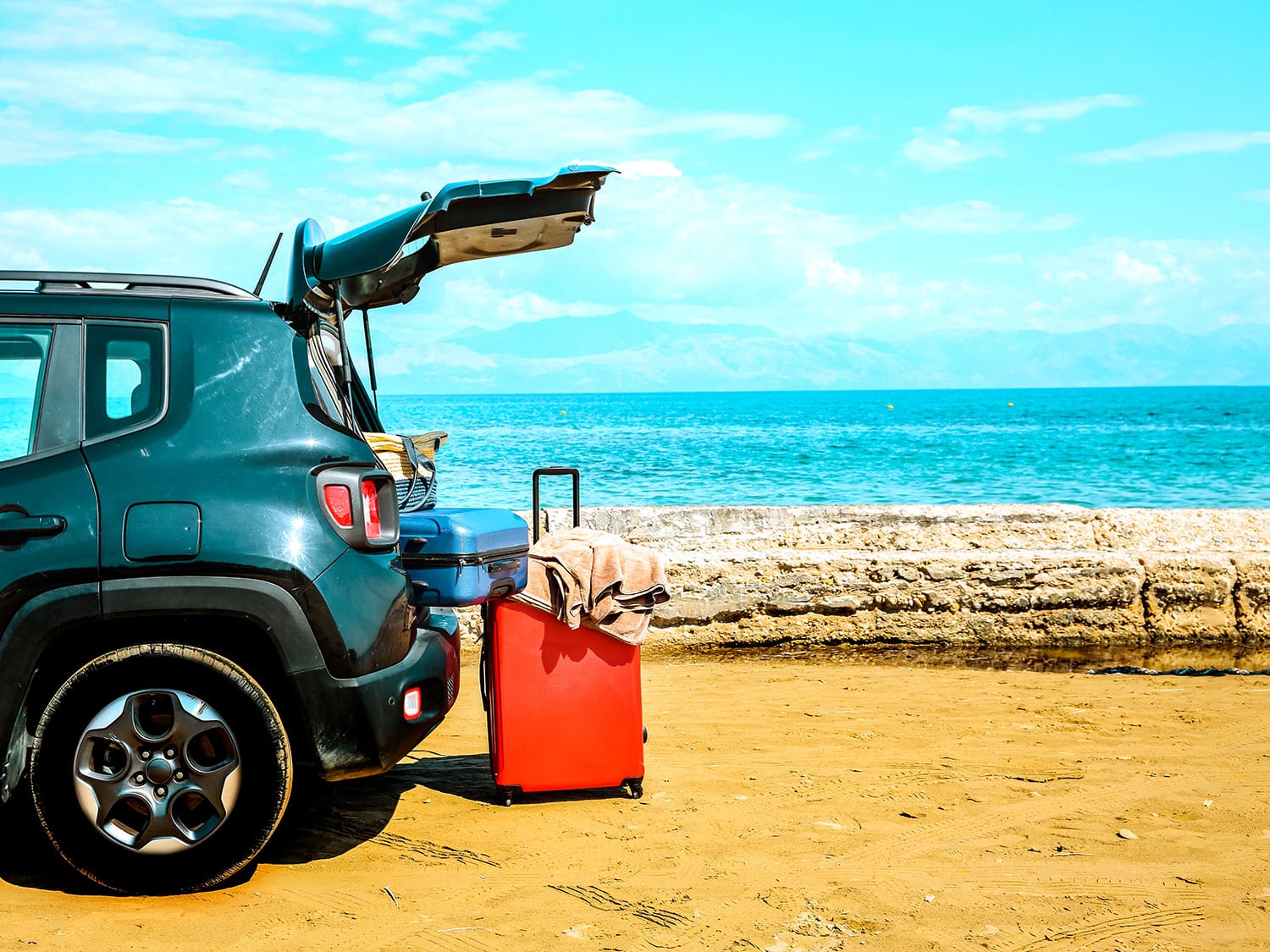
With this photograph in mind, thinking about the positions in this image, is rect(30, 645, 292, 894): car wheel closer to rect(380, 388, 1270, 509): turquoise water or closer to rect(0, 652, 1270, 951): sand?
rect(0, 652, 1270, 951): sand

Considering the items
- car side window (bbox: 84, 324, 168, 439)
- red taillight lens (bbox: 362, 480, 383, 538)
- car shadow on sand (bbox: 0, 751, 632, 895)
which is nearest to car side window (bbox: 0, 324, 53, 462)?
car side window (bbox: 84, 324, 168, 439)

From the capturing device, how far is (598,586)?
4.32m

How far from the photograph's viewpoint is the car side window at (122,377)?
11.2ft

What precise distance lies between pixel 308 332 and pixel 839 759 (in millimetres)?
3008

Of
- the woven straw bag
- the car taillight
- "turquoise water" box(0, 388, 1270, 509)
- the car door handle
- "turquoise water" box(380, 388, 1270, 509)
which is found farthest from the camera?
"turquoise water" box(380, 388, 1270, 509)

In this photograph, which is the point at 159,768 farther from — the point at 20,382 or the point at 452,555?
the point at 20,382

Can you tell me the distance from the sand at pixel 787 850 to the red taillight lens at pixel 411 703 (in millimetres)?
564

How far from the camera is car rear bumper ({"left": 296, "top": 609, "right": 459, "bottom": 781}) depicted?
338 centimetres

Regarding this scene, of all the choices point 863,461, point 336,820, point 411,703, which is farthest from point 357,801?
point 863,461

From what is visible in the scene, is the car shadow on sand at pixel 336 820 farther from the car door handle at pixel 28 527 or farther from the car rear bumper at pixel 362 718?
the car door handle at pixel 28 527

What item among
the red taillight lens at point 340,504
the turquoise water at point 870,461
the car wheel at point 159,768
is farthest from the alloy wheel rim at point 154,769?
the turquoise water at point 870,461

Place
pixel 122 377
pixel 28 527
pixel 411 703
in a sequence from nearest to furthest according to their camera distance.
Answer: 1. pixel 28 527
2. pixel 122 377
3. pixel 411 703

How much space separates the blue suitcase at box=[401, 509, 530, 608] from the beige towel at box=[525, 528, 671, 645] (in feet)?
0.84

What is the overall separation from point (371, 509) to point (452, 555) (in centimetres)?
50
